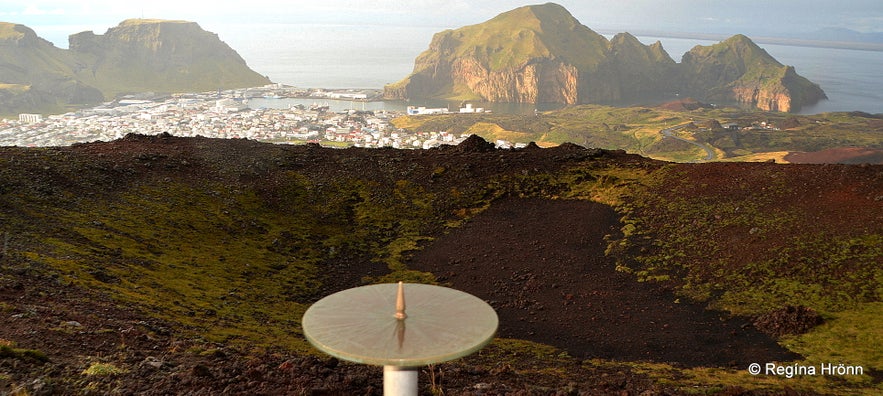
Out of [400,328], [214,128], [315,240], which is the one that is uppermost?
[400,328]

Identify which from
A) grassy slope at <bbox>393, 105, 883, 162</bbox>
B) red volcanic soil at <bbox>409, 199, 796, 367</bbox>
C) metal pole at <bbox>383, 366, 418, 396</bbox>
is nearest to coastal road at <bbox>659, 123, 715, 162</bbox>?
grassy slope at <bbox>393, 105, 883, 162</bbox>

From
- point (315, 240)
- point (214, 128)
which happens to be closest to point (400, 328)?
point (315, 240)

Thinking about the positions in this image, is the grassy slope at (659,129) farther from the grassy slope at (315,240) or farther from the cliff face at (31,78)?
the cliff face at (31,78)

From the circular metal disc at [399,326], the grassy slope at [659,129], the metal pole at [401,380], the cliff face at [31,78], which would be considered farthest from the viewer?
the cliff face at [31,78]

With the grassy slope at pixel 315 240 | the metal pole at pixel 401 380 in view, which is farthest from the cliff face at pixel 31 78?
the metal pole at pixel 401 380

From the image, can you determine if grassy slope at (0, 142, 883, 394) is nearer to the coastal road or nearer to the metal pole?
the metal pole

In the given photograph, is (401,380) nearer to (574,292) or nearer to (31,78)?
(574,292)

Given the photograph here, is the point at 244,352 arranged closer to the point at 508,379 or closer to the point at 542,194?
the point at 508,379
